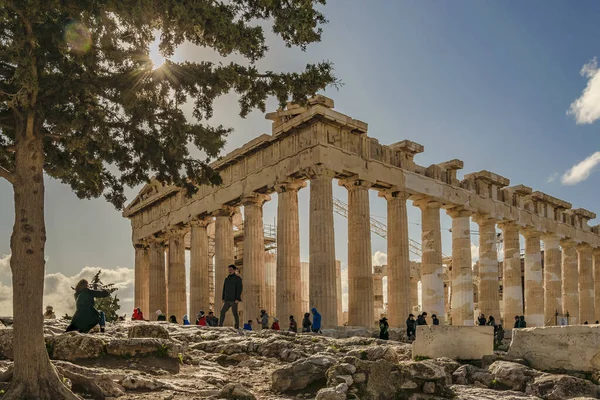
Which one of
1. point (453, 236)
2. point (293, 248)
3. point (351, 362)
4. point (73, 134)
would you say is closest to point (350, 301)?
point (293, 248)

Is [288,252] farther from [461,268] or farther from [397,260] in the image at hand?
[461,268]

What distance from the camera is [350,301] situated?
87.8 feet

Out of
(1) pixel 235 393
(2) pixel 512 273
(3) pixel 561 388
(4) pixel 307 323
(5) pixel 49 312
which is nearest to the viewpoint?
(1) pixel 235 393

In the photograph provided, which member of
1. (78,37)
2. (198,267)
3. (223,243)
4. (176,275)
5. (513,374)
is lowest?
(513,374)

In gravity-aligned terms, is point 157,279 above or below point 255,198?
below

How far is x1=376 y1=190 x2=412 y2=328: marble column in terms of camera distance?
28.5 metres

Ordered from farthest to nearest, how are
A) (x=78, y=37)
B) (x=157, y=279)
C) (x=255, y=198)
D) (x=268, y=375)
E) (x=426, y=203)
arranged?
(x=157, y=279)
(x=426, y=203)
(x=255, y=198)
(x=268, y=375)
(x=78, y=37)

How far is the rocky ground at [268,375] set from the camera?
1084cm

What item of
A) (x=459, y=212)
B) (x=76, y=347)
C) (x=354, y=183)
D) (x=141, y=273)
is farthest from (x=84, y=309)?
(x=141, y=273)

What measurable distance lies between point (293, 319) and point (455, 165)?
38.9ft

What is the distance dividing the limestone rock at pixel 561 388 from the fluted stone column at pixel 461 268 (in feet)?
68.9

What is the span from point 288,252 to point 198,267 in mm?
8535

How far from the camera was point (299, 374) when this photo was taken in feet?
38.8

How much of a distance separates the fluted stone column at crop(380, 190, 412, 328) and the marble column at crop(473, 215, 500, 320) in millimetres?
6809
